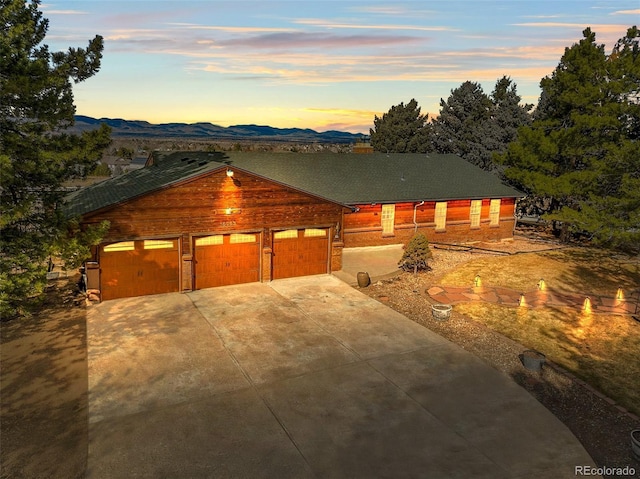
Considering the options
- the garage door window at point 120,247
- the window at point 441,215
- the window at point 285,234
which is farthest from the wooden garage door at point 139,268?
the window at point 441,215

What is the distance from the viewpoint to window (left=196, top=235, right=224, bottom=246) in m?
20.4

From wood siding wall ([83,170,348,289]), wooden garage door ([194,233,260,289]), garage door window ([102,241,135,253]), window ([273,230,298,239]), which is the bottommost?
wooden garage door ([194,233,260,289])

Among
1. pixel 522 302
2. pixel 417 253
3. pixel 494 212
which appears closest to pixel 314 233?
pixel 417 253

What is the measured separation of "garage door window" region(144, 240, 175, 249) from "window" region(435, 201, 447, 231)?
1814 cm

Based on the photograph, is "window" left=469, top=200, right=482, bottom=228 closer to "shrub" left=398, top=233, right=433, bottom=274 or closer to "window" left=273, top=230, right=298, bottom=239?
"shrub" left=398, top=233, right=433, bottom=274

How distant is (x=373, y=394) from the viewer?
40.0 feet

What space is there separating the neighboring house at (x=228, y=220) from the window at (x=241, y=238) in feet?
0.15

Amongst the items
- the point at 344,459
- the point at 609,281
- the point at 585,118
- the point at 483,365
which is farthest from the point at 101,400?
the point at 585,118

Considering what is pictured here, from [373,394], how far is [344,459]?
9.24ft

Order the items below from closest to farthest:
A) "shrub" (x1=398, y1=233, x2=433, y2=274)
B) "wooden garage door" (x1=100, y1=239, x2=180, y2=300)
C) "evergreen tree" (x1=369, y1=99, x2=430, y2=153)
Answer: "wooden garage door" (x1=100, y1=239, x2=180, y2=300) → "shrub" (x1=398, y1=233, x2=433, y2=274) → "evergreen tree" (x1=369, y1=99, x2=430, y2=153)

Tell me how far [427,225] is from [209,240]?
→ 51.6 ft

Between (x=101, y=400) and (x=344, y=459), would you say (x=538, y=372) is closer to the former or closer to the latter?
(x=344, y=459)

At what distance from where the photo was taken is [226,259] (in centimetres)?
2112

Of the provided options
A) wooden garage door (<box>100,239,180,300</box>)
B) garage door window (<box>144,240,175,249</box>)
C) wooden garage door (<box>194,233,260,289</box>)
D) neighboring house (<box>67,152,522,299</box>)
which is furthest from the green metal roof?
wooden garage door (<box>100,239,180,300</box>)
